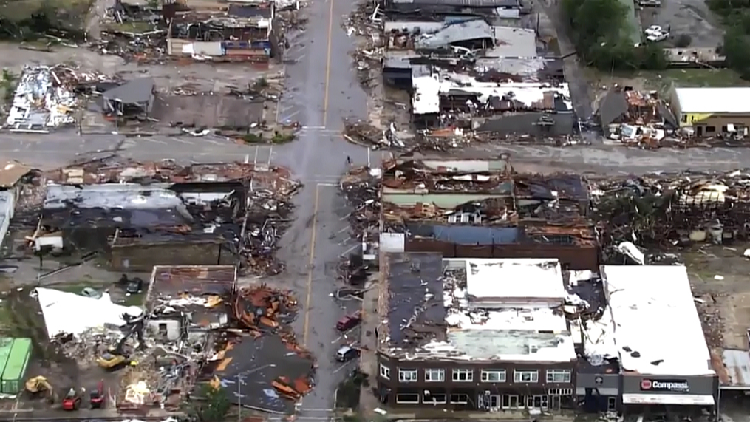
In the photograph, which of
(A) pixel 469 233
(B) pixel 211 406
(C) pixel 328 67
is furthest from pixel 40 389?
(C) pixel 328 67

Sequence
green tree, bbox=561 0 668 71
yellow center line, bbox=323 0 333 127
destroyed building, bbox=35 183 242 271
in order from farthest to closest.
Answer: green tree, bbox=561 0 668 71, yellow center line, bbox=323 0 333 127, destroyed building, bbox=35 183 242 271

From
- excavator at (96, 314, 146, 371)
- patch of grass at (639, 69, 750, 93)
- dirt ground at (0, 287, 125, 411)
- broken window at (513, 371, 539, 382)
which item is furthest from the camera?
patch of grass at (639, 69, 750, 93)

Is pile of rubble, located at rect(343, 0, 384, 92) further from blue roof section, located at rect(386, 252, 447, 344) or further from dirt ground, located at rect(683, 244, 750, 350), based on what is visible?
dirt ground, located at rect(683, 244, 750, 350)

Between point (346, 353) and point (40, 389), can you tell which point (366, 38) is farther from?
point (40, 389)

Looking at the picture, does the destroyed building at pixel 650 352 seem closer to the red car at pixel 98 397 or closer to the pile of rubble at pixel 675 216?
the pile of rubble at pixel 675 216

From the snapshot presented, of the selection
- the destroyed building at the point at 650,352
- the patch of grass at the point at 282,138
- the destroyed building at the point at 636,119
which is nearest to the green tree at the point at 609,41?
the destroyed building at the point at 636,119

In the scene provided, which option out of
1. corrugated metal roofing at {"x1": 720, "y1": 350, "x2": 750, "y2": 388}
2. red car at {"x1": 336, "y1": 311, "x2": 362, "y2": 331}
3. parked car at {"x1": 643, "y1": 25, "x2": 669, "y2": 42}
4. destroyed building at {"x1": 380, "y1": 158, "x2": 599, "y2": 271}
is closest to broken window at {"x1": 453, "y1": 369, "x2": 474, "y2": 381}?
red car at {"x1": 336, "y1": 311, "x2": 362, "y2": 331}

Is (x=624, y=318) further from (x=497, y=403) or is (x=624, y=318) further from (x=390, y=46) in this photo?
(x=390, y=46)
